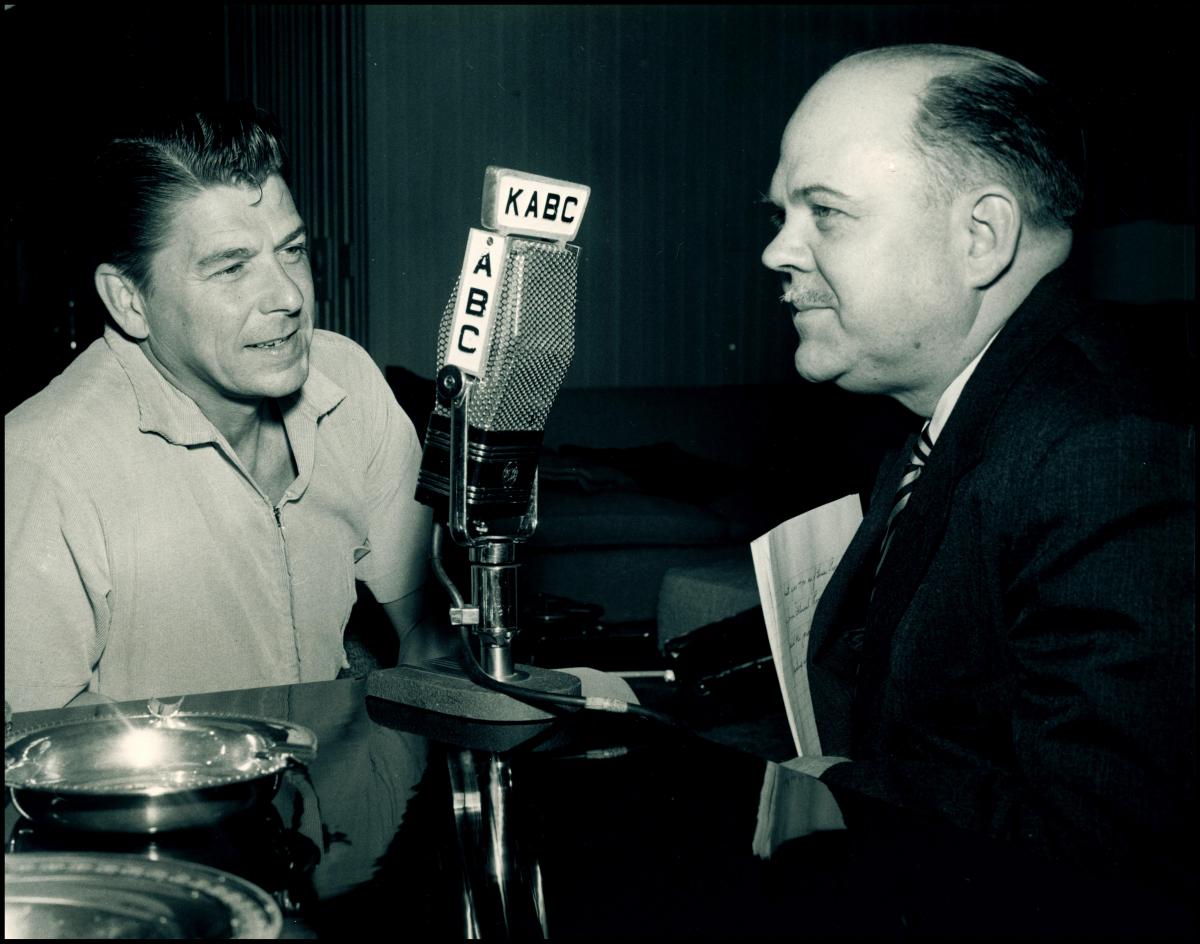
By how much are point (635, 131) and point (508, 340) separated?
191 inches

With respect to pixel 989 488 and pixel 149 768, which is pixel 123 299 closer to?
pixel 149 768

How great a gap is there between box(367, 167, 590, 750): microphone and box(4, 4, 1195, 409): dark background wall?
3.89 m

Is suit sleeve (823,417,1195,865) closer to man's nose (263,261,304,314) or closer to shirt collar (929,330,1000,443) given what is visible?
shirt collar (929,330,1000,443)

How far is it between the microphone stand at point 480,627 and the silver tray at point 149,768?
0.58 feet

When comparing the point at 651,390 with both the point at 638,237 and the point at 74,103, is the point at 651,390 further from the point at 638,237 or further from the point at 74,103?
the point at 74,103

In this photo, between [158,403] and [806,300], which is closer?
[806,300]

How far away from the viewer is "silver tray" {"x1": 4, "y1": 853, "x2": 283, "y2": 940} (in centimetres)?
59

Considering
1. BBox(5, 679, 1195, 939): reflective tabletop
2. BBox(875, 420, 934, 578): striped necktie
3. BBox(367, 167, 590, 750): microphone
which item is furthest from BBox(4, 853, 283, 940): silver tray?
BBox(875, 420, 934, 578): striped necktie

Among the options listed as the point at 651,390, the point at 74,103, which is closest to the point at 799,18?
the point at 651,390

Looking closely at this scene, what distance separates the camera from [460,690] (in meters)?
1.03

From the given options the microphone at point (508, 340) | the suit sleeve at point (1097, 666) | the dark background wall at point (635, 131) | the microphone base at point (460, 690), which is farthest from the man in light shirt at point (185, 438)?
the dark background wall at point (635, 131)

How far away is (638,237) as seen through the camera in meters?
5.65

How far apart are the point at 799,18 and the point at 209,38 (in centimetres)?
261

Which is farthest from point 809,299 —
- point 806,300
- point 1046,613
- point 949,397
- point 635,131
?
point 635,131
